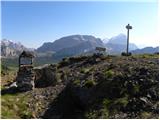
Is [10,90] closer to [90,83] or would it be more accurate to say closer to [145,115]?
[90,83]

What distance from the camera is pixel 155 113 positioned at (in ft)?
77.0

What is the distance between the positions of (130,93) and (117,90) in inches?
56.6

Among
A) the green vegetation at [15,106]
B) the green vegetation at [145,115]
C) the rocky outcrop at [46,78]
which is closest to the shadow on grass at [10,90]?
the green vegetation at [15,106]

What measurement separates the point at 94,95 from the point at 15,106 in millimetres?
6959

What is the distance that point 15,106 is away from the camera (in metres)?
29.2

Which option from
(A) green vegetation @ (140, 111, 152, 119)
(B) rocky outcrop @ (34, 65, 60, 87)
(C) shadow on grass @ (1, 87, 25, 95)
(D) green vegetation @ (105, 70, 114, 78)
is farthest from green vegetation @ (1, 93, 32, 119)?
(A) green vegetation @ (140, 111, 152, 119)

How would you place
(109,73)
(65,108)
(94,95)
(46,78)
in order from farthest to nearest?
(46,78), (109,73), (65,108), (94,95)

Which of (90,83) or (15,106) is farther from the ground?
(90,83)

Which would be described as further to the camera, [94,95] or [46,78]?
[46,78]

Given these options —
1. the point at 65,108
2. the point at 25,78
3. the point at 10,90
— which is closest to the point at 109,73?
the point at 65,108

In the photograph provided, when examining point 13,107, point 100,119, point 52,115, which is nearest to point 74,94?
point 52,115

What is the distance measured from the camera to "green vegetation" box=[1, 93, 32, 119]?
27453 mm

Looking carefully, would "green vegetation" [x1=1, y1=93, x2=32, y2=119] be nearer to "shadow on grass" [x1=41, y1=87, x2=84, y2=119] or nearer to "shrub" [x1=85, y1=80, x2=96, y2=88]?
"shadow on grass" [x1=41, y1=87, x2=84, y2=119]

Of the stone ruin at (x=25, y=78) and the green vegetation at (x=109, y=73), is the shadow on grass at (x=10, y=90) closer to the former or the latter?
the stone ruin at (x=25, y=78)
